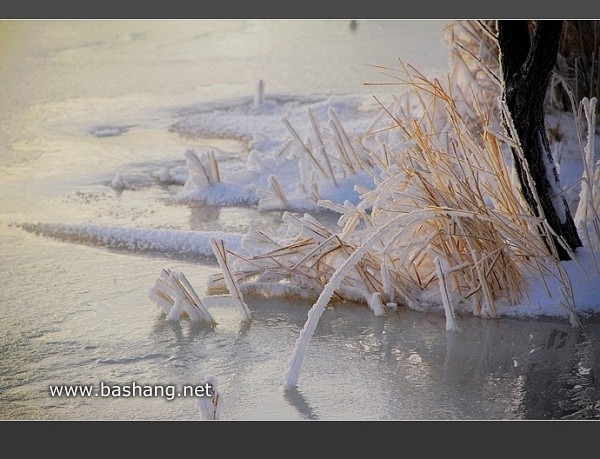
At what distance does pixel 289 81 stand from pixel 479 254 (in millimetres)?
3441

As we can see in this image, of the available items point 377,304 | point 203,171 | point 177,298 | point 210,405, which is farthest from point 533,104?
point 203,171

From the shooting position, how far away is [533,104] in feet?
10.5

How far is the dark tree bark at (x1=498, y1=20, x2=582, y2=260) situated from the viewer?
3.14 m

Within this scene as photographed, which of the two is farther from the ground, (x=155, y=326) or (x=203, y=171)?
(x=203, y=171)

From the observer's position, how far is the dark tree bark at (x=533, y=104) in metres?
3.14

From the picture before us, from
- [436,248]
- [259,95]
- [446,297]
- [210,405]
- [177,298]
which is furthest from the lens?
[259,95]

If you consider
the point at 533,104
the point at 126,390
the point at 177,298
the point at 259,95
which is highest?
the point at 533,104

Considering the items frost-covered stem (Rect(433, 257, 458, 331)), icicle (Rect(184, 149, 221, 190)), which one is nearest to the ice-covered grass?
frost-covered stem (Rect(433, 257, 458, 331))

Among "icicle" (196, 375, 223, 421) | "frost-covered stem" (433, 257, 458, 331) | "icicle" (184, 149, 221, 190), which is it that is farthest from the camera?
"icicle" (184, 149, 221, 190)

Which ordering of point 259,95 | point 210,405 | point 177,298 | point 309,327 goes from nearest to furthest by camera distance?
point 210,405
point 309,327
point 177,298
point 259,95

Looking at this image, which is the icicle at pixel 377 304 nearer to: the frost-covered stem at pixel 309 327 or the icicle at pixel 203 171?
the frost-covered stem at pixel 309 327

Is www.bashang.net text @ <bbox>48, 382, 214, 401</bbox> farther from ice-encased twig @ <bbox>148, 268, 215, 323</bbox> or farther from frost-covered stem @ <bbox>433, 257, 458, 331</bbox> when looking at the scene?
frost-covered stem @ <bbox>433, 257, 458, 331</bbox>

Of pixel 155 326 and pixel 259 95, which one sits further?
pixel 259 95

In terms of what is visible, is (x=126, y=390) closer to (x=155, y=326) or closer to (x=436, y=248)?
(x=155, y=326)
